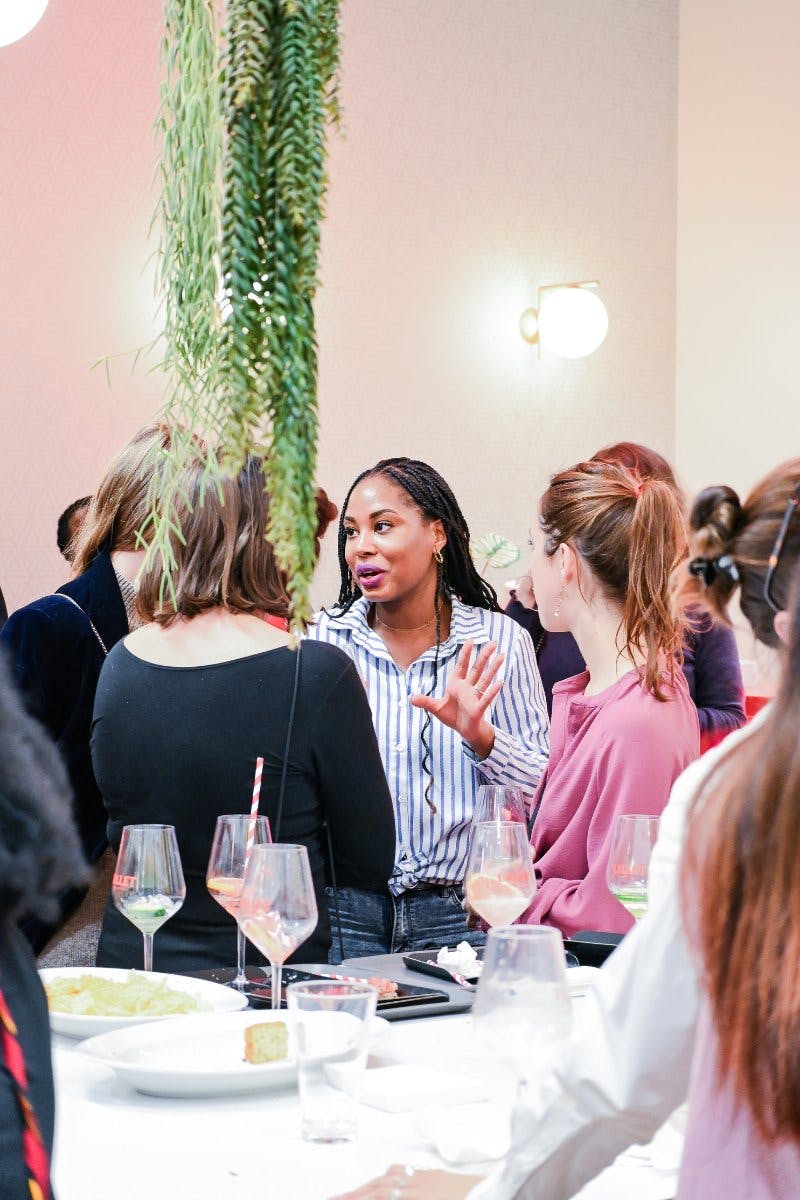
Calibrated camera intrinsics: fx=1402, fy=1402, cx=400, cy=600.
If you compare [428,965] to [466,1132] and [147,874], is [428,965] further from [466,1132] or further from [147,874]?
[466,1132]

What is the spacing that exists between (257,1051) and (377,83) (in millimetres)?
4440

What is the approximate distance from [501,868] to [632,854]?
0.62 feet

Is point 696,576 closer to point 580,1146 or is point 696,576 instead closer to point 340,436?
point 580,1146

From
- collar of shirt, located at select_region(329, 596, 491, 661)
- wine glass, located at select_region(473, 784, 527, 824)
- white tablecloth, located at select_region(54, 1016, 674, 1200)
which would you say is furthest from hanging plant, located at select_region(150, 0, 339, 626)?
collar of shirt, located at select_region(329, 596, 491, 661)

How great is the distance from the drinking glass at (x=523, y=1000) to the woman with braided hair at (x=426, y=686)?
1495 millimetres

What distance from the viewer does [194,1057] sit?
159 centimetres

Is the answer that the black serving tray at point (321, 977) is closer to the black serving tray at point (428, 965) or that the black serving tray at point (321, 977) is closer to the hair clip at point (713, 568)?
the black serving tray at point (428, 965)

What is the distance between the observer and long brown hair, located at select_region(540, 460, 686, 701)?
2607 mm

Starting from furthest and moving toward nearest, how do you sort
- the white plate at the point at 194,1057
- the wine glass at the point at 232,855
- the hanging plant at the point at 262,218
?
the wine glass at the point at 232,855 → the white plate at the point at 194,1057 → the hanging plant at the point at 262,218

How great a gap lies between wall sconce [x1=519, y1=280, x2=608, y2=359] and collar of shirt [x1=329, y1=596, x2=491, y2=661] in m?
2.54

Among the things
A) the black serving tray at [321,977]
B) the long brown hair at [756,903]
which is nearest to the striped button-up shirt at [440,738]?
the black serving tray at [321,977]

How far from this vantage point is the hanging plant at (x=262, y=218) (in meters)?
1.19

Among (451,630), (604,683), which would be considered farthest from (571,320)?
(604,683)

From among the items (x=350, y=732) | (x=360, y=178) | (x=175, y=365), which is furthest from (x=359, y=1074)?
(x=360, y=178)
